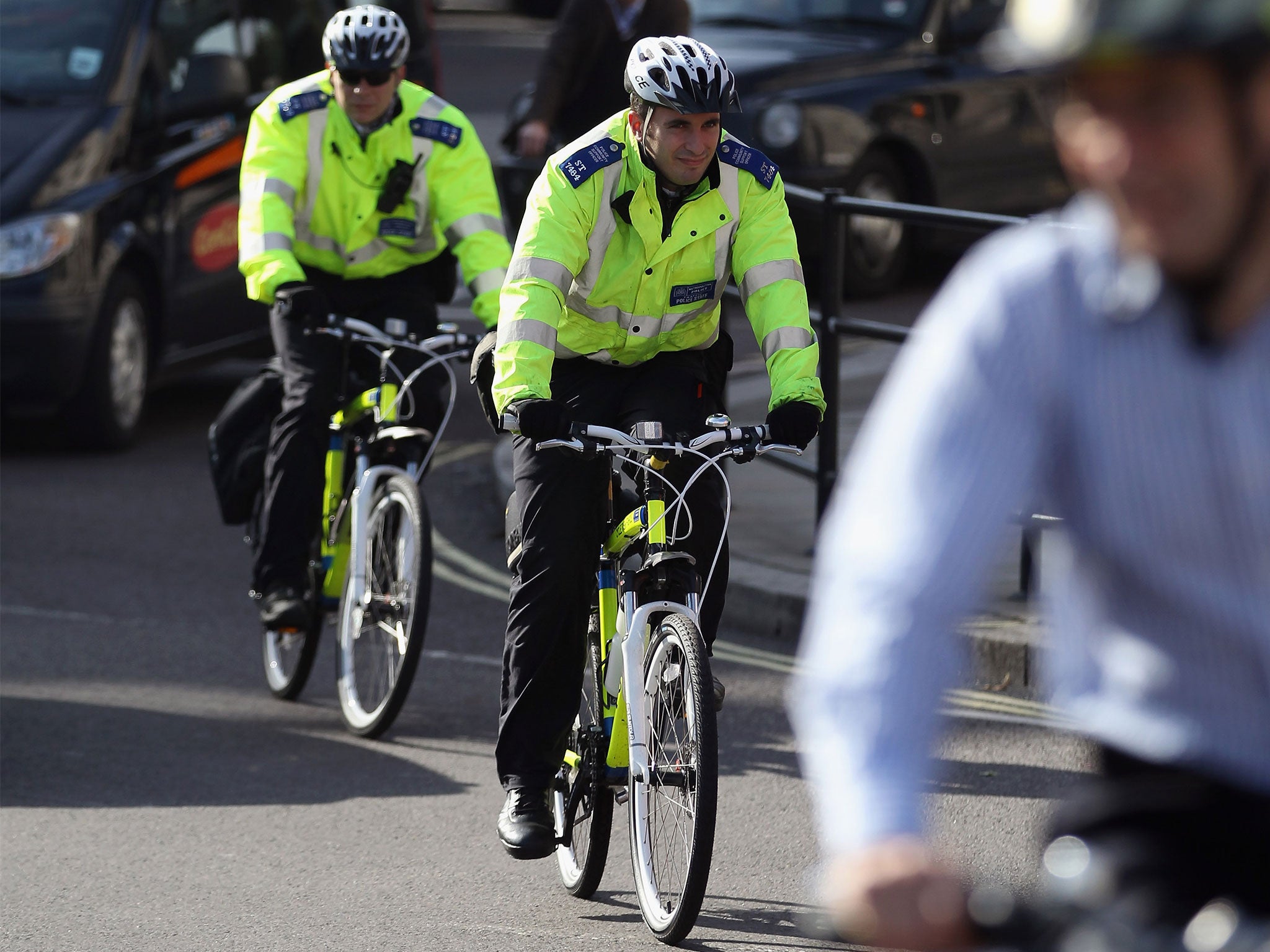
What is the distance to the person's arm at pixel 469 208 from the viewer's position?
6.66 m

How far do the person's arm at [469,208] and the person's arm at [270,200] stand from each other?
435mm

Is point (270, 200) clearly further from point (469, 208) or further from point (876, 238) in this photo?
point (876, 238)

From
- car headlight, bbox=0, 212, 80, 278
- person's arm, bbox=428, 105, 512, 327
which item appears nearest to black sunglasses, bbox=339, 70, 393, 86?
person's arm, bbox=428, 105, 512, 327

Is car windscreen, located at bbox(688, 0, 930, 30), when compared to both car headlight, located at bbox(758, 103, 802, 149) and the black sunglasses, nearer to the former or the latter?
car headlight, located at bbox(758, 103, 802, 149)

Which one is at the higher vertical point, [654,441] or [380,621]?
[654,441]

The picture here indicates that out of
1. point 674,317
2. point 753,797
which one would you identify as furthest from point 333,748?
point 674,317

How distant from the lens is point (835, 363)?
7973mm

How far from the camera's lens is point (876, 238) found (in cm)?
1295

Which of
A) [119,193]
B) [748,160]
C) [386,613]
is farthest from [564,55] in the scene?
[748,160]

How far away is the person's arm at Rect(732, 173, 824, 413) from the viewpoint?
16.2 ft

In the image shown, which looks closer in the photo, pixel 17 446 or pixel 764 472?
pixel 764 472

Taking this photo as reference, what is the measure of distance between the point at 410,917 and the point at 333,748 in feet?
5.06

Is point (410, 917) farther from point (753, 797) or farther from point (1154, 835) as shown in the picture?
point (1154, 835)

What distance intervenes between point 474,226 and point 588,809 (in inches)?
92.7
